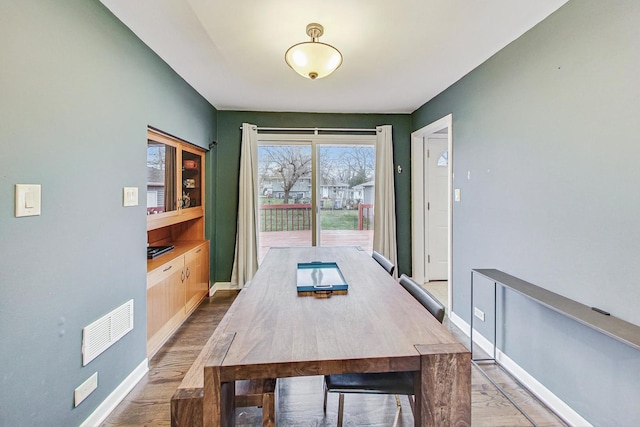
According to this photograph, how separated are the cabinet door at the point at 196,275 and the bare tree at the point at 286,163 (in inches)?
52.2

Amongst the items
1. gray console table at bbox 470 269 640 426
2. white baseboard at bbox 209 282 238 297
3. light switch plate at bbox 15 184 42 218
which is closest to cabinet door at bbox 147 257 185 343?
white baseboard at bbox 209 282 238 297

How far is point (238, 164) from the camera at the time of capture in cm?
389

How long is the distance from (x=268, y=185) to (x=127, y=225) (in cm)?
222

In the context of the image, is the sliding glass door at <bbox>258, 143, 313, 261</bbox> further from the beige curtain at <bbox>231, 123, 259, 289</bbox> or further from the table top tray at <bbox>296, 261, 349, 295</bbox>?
the table top tray at <bbox>296, 261, 349, 295</bbox>

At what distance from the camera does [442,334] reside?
110 cm

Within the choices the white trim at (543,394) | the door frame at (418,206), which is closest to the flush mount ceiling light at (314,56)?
the door frame at (418,206)

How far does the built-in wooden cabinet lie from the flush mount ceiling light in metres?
1.37

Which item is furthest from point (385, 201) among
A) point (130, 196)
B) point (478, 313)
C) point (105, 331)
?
point (105, 331)

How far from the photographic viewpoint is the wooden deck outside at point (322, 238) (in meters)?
4.09

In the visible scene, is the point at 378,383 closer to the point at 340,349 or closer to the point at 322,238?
the point at 340,349

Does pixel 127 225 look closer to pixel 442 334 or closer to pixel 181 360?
pixel 181 360

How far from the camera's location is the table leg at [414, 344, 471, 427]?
960 millimetres

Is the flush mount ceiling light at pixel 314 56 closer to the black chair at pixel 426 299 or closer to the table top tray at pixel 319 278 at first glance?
the table top tray at pixel 319 278

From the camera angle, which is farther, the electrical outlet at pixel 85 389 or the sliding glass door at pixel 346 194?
the sliding glass door at pixel 346 194
